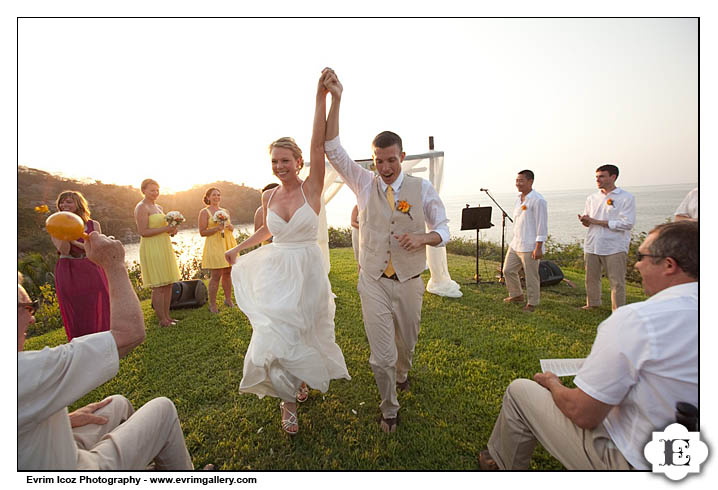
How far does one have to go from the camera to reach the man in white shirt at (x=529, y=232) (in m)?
6.70

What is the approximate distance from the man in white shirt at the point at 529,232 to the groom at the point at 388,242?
4132 millimetres

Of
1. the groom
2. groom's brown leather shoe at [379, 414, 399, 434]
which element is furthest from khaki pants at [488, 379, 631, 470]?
the groom

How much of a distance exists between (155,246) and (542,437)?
6077 millimetres

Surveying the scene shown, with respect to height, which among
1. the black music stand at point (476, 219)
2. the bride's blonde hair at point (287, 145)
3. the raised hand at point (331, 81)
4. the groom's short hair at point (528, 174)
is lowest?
the black music stand at point (476, 219)

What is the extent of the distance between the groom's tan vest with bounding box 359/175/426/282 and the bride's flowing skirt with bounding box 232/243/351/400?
0.52 meters

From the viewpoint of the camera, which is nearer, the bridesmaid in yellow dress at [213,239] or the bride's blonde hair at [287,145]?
the bride's blonde hair at [287,145]

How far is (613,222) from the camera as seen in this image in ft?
19.8

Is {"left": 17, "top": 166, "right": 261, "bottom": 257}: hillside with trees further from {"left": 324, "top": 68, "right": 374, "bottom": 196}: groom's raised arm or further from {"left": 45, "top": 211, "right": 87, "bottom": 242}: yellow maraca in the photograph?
{"left": 324, "top": 68, "right": 374, "bottom": 196}: groom's raised arm

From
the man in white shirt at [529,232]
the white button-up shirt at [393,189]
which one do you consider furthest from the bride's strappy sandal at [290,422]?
the man in white shirt at [529,232]

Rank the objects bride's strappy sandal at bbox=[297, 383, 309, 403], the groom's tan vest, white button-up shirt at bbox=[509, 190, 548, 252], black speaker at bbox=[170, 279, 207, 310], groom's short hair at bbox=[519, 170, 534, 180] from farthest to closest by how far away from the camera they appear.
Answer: black speaker at bbox=[170, 279, 207, 310] < groom's short hair at bbox=[519, 170, 534, 180] < white button-up shirt at bbox=[509, 190, 548, 252] < bride's strappy sandal at bbox=[297, 383, 309, 403] < the groom's tan vest

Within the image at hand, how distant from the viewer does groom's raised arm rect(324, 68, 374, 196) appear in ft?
9.39

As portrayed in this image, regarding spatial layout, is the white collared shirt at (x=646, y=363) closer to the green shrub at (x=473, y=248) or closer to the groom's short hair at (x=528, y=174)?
the groom's short hair at (x=528, y=174)

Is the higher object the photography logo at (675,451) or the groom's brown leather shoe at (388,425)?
the photography logo at (675,451)


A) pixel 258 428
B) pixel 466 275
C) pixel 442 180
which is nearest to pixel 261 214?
pixel 258 428
